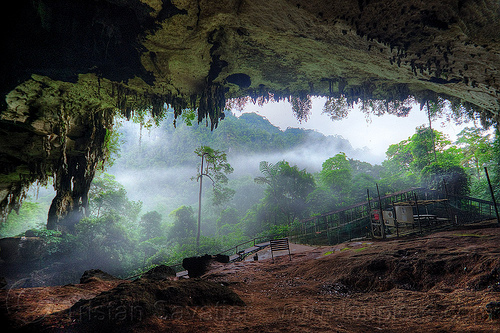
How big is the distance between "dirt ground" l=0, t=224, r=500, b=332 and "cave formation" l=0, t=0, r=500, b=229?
6399 mm

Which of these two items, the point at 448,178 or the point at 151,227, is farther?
the point at 151,227

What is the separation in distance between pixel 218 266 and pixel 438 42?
12.1m

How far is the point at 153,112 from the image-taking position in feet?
40.3

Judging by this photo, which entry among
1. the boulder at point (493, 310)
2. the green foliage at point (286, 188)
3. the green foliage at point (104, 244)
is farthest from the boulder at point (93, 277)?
the green foliage at point (286, 188)

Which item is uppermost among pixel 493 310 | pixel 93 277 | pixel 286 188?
pixel 286 188

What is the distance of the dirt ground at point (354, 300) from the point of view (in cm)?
295

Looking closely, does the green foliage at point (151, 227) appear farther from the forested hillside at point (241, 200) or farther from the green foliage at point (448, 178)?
the green foliage at point (448, 178)

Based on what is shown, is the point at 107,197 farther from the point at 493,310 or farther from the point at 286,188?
the point at 493,310

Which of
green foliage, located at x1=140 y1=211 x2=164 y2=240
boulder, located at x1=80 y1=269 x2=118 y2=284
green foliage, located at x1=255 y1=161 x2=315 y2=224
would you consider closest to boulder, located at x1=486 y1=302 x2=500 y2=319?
boulder, located at x1=80 y1=269 x2=118 y2=284

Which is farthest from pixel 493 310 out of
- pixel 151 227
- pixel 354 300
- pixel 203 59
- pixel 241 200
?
pixel 241 200

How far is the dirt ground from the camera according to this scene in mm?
2947

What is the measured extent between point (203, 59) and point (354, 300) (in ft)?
34.5

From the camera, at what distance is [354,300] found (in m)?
4.53

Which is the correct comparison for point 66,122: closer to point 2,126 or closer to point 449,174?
point 2,126
